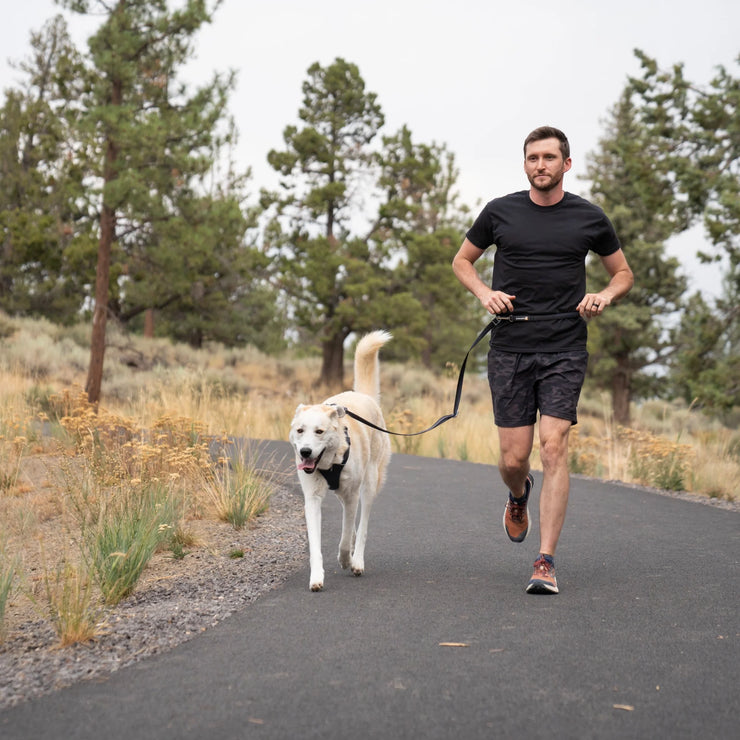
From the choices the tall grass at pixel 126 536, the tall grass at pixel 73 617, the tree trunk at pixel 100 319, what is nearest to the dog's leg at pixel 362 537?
the tall grass at pixel 126 536

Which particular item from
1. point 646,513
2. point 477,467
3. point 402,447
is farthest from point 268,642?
point 402,447

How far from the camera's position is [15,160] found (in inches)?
1240

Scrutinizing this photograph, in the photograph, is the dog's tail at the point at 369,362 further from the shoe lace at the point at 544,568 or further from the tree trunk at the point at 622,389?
the tree trunk at the point at 622,389

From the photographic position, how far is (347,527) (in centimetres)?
611

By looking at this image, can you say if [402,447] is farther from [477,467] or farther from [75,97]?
[75,97]

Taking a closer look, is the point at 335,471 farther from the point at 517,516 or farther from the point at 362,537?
the point at 517,516

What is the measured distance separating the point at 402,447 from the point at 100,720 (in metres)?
13.0

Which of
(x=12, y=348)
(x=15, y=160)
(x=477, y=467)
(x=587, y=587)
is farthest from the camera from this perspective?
(x=15, y=160)

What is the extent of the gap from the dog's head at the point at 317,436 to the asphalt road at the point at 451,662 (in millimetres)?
788

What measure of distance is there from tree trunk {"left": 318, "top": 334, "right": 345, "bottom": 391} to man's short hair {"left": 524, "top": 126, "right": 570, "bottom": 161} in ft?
84.8

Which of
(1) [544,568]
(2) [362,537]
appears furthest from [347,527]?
(1) [544,568]

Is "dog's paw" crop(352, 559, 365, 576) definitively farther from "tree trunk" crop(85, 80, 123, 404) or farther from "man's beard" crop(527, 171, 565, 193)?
"tree trunk" crop(85, 80, 123, 404)

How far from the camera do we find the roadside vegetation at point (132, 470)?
18.1 ft

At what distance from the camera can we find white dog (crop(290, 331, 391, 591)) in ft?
18.4
